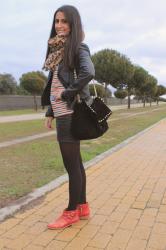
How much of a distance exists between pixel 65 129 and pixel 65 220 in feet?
2.90

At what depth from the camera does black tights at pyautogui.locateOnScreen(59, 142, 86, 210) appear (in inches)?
147

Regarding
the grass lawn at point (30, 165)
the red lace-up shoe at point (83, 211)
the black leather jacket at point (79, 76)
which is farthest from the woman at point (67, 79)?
the grass lawn at point (30, 165)

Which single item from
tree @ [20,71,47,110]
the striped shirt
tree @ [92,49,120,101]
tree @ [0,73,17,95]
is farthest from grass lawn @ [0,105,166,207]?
tree @ [0,73,17,95]

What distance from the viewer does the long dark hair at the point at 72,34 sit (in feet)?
11.7

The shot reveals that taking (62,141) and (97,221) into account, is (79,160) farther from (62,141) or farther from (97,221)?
(97,221)

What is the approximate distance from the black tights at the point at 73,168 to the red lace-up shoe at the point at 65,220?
56 millimetres

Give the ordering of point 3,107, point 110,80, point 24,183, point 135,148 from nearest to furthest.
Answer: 1. point 24,183
2. point 135,148
3. point 110,80
4. point 3,107

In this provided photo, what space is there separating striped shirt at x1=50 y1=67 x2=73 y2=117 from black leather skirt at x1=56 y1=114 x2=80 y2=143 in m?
0.05

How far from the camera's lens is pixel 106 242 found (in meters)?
3.53

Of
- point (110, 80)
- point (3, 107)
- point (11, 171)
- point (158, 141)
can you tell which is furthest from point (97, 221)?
point (3, 107)

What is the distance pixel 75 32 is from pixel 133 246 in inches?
76.2

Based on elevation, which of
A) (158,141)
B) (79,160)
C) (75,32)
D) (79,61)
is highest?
(75,32)

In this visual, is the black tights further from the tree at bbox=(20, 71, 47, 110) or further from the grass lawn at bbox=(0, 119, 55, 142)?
the tree at bbox=(20, 71, 47, 110)

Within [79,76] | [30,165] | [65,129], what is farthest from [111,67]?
[79,76]
